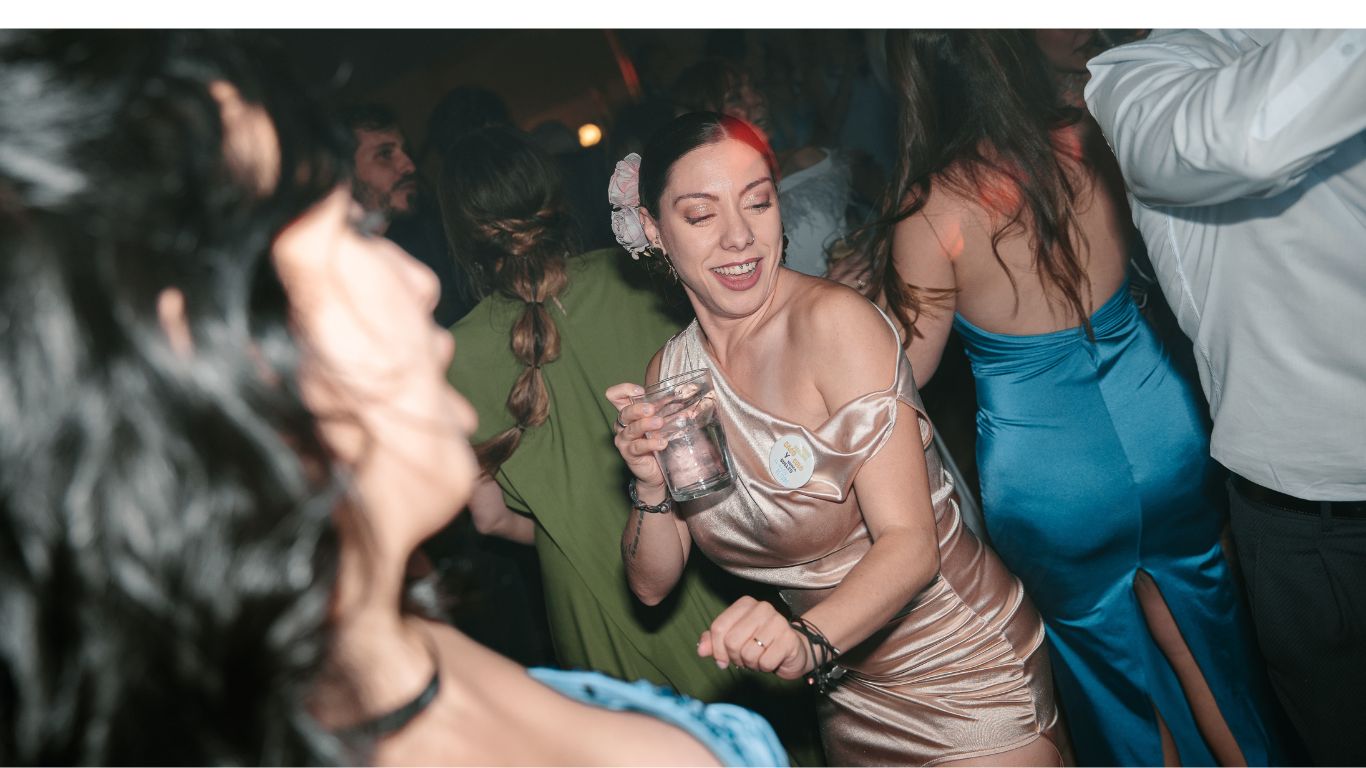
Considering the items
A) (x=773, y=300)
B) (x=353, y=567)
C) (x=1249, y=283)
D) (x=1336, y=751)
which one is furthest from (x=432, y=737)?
(x=1336, y=751)

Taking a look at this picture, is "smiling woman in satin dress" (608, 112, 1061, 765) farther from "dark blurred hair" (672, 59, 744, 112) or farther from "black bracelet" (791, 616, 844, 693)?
"dark blurred hair" (672, 59, 744, 112)

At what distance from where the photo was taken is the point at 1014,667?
160 cm

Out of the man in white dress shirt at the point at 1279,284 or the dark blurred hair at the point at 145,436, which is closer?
the dark blurred hair at the point at 145,436

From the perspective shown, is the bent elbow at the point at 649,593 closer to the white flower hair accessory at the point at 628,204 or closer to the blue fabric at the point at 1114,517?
the white flower hair accessory at the point at 628,204

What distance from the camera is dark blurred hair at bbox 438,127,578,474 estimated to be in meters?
1.79

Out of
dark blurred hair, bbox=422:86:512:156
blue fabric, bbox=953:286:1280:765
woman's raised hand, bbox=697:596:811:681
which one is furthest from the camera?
blue fabric, bbox=953:286:1280:765

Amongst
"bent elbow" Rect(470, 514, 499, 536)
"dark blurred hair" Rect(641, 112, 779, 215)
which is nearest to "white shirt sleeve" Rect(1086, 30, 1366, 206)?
"dark blurred hair" Rect(641, 112, 779, 215)

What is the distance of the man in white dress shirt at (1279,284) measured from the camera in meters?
1.15

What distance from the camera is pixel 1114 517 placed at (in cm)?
197

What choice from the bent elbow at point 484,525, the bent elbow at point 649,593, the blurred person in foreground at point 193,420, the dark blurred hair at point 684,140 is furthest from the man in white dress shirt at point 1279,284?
the bent elbow at point 484,525

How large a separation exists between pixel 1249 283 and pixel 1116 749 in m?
1.14

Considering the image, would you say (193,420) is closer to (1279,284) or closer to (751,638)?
(751,638)

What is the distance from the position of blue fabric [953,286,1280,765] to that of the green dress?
59 centimetres

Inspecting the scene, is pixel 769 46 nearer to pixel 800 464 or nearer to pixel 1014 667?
pixel 800 464
